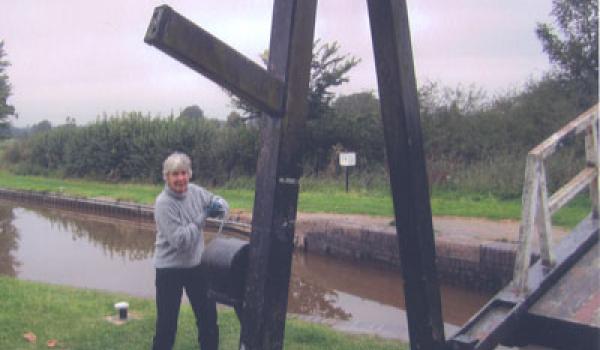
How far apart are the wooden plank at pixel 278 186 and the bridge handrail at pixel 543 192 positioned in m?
2.04

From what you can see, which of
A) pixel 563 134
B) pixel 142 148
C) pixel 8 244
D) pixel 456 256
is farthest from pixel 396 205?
pixel 142 148

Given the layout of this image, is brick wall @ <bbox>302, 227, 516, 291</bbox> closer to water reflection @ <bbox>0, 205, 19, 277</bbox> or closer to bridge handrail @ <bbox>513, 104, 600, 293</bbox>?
bridge handrail @ <bbox>513, 104, 600, 293</bbox>

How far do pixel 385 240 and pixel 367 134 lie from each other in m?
9.28

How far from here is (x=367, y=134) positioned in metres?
18.2

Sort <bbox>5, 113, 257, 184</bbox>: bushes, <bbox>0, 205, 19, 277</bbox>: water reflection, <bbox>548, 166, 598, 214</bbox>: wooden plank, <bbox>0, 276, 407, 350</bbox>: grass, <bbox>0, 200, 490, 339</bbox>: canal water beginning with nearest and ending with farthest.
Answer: <bbox>548, 166, 598, 214</bbox>: wooden plank
<bbox>0, 276, 407, 350</bbox>: grass
<bbox>0, 200, 490, 339</bbox>: canal water
<bbox>0, 205, 19, 277</bbox>: water reflection
<bbox>5, 113, 257, 184</bbox>: bushes

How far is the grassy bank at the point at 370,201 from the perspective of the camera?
10742 mm

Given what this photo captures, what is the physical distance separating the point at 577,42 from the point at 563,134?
12.8 metres

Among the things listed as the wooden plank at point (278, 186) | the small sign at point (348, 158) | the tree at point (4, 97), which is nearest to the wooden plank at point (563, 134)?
the wooden plank at point (278, 186)

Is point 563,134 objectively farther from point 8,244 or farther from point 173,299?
point 8,244

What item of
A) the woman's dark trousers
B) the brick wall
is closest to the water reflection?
the brick wall

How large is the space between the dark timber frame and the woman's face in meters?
1.29

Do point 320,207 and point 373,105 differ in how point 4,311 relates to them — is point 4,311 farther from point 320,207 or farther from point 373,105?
point 373,105

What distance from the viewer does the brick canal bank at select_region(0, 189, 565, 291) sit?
25.3 ft

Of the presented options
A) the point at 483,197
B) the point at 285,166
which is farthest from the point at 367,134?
the point at 285,166
